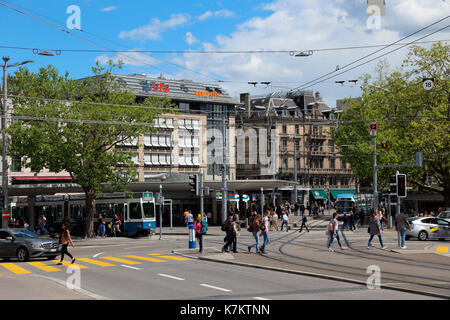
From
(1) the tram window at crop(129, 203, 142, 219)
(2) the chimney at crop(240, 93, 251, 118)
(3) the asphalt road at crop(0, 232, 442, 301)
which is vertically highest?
(2) the chimney at crop(240, 93, 251, 118)

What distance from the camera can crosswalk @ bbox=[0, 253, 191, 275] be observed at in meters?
20.9

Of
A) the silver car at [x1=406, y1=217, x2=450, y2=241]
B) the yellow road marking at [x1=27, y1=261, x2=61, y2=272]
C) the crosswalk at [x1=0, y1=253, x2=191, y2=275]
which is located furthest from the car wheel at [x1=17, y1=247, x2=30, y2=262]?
the silver car at [x1=406, y1=217, x2=450, y2=241]

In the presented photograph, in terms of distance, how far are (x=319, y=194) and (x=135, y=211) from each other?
53.9 metres

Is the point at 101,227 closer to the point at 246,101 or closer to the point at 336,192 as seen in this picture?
the point at 246,101

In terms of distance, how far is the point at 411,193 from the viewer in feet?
206

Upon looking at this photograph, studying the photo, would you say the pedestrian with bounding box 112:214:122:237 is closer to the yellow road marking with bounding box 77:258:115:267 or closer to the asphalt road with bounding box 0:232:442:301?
the yellow road marking with bounding box 77:258:115:267

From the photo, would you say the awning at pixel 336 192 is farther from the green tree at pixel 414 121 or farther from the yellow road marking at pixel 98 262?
the yellow road marking at pixel 98 262

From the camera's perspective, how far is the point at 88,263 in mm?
23234

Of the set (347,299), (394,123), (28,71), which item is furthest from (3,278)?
(394,123)

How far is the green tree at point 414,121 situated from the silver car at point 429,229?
32.0 feet

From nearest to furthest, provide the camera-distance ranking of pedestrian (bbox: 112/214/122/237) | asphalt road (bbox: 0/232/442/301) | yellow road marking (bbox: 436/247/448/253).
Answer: asphalt road (bbox: 0/232/442/301)
yellow road marking (bbox: 436/247/448/253)
pedestrian (bbox: 112/214/122/237)

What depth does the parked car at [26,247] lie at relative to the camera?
24156mm

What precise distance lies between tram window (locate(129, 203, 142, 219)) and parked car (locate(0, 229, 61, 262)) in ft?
60.8

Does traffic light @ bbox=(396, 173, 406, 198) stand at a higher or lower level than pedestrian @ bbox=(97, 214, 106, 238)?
higher
